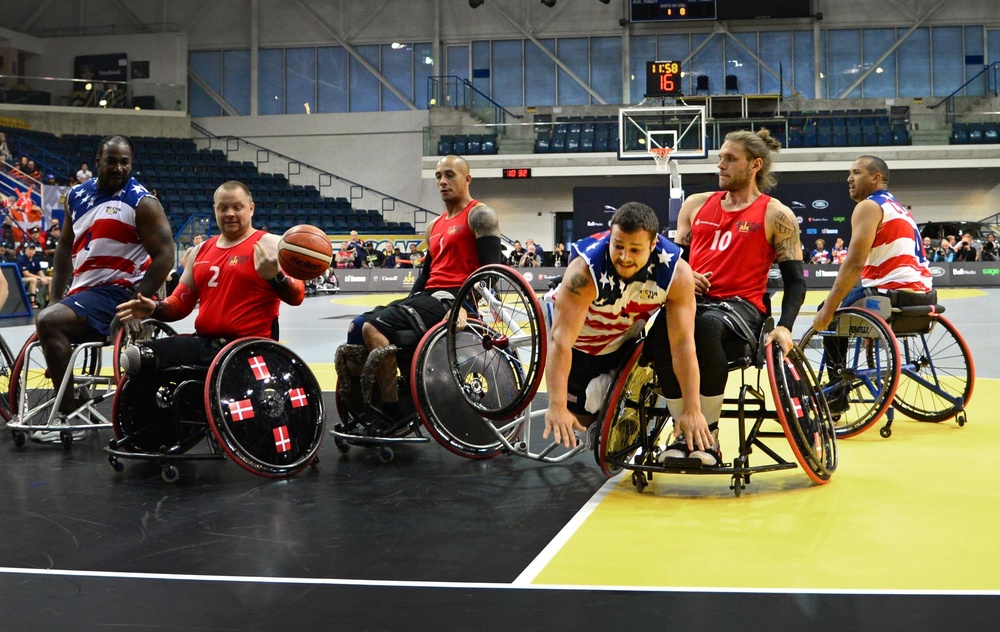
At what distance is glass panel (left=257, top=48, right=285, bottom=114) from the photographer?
30.6m

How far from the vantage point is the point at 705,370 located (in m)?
4.18

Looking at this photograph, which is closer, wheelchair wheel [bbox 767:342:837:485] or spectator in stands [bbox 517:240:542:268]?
wheelchair wheel [bbox 767:342:837:485]

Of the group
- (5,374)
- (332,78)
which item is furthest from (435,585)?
(332,78)

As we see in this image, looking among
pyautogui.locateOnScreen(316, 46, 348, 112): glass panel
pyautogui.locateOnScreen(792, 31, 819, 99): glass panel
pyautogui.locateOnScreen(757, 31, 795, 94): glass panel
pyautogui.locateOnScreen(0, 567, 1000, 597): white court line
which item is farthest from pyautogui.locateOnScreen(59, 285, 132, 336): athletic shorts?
pyautogui.locateOnScreen(792, 31, 819, 99): glass panel

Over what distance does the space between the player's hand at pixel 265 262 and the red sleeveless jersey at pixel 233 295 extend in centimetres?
13

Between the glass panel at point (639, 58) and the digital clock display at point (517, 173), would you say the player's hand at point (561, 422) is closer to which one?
the digital clock display at point (517, 173)

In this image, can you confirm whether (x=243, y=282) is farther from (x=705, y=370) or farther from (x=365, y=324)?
(x=705, y=370)

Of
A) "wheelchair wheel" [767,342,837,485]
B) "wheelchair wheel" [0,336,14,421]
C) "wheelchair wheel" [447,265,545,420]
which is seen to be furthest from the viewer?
"wheelchair wheel" [0,336,14,421]

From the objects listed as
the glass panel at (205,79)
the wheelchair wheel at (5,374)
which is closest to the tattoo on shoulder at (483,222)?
the wheelchair wheel at (5,374)

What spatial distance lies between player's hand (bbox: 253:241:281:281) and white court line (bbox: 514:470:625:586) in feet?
6.10

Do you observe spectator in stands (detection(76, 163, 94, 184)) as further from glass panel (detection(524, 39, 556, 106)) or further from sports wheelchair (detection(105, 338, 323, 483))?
sports wheelchair (detection(105, 338, 323, 483))

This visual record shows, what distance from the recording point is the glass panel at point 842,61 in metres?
28.6

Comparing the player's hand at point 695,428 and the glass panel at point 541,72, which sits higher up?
the glass panel at point 541,72

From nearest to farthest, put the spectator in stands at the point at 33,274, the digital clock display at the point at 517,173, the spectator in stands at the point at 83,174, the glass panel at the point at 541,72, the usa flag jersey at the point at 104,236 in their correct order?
the usa flag jersey at the point at 104,236
the spectator in stands at the point at 33,274
the spectator in stands at the point at 83,174
the digital clock display at the point at 517,173
the glass panel at the point at 541,72
